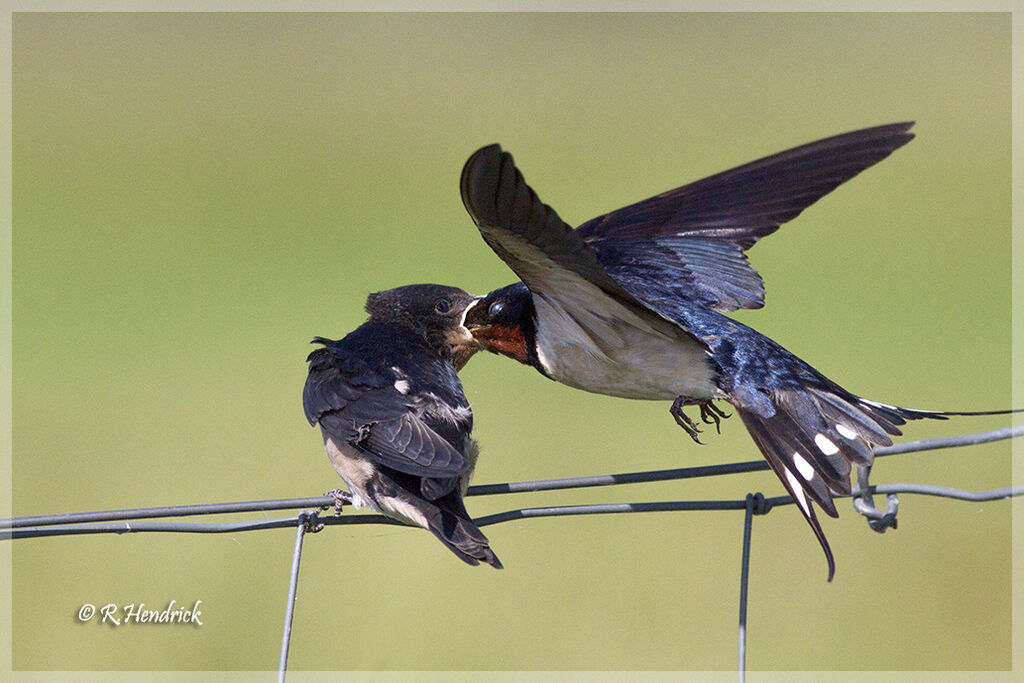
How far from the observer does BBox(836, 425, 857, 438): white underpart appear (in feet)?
9.82

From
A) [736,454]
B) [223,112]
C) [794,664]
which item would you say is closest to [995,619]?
[794,664]

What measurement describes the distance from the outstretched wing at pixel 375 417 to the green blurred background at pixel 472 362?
5.36ft

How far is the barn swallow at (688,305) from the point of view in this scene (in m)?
2.75

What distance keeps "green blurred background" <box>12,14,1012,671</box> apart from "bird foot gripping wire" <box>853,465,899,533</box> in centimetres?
254

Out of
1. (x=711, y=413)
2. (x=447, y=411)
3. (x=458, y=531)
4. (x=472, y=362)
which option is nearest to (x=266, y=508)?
(x=458, y=531)

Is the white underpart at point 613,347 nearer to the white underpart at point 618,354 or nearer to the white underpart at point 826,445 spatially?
the white underpart at point 618,354

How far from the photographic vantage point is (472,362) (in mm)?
8695

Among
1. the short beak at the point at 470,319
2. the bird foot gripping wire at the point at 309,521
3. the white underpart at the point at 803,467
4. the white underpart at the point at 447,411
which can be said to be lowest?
the bird foot gripping wire at the point at 309,521

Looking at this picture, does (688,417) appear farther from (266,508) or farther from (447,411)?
(266,508)

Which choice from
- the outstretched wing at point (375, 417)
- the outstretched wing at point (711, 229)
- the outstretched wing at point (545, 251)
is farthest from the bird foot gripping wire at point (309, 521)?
the outstretched wing at point (711, 229)

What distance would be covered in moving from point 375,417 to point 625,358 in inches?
25.5

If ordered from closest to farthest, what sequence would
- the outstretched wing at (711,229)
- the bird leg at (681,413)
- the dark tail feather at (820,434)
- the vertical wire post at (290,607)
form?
1. the vertical wire post at (290,607)
2. the dark tail feather at (820,434)
3. the bird leg at (681,413)
4. the outstretched wing at (711,229)

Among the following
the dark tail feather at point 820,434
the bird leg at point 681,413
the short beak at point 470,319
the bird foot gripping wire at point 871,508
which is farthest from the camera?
the short beak at point 470,319

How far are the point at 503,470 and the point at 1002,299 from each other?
4566 mm
